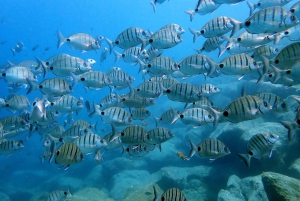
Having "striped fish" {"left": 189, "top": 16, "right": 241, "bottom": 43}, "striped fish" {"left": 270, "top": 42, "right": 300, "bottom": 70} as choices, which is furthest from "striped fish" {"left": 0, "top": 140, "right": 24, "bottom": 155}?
"striped fish" {"left": 270, "top": 42, "right": 300, "bottom": 70}

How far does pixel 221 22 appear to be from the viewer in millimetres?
5035

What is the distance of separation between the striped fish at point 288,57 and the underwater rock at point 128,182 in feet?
26.4

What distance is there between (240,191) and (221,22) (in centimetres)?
535

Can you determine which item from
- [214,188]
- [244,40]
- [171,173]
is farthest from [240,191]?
[244,40]

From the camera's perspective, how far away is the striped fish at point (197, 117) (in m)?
4.72

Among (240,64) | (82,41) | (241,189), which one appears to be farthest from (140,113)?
(241,189)

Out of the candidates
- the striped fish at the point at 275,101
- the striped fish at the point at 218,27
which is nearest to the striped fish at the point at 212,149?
the striped fish at the point at 275,101

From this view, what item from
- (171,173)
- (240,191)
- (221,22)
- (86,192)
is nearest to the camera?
(221,22)

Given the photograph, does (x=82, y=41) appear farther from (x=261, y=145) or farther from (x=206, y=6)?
(x=261, y=145)

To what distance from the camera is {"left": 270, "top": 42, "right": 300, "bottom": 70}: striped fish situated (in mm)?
3930

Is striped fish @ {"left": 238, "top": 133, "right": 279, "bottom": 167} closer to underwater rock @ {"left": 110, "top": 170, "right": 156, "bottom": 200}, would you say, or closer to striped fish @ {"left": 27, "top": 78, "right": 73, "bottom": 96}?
striped fish @ {"left": 27, "top": 78, "right": 73, "bottom": 96}

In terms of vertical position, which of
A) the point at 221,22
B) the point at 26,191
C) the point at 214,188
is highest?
the point at 221,22

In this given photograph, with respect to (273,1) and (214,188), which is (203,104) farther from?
(214,188)

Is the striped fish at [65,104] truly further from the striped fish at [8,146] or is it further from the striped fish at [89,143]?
the striped fish at [89,143]
